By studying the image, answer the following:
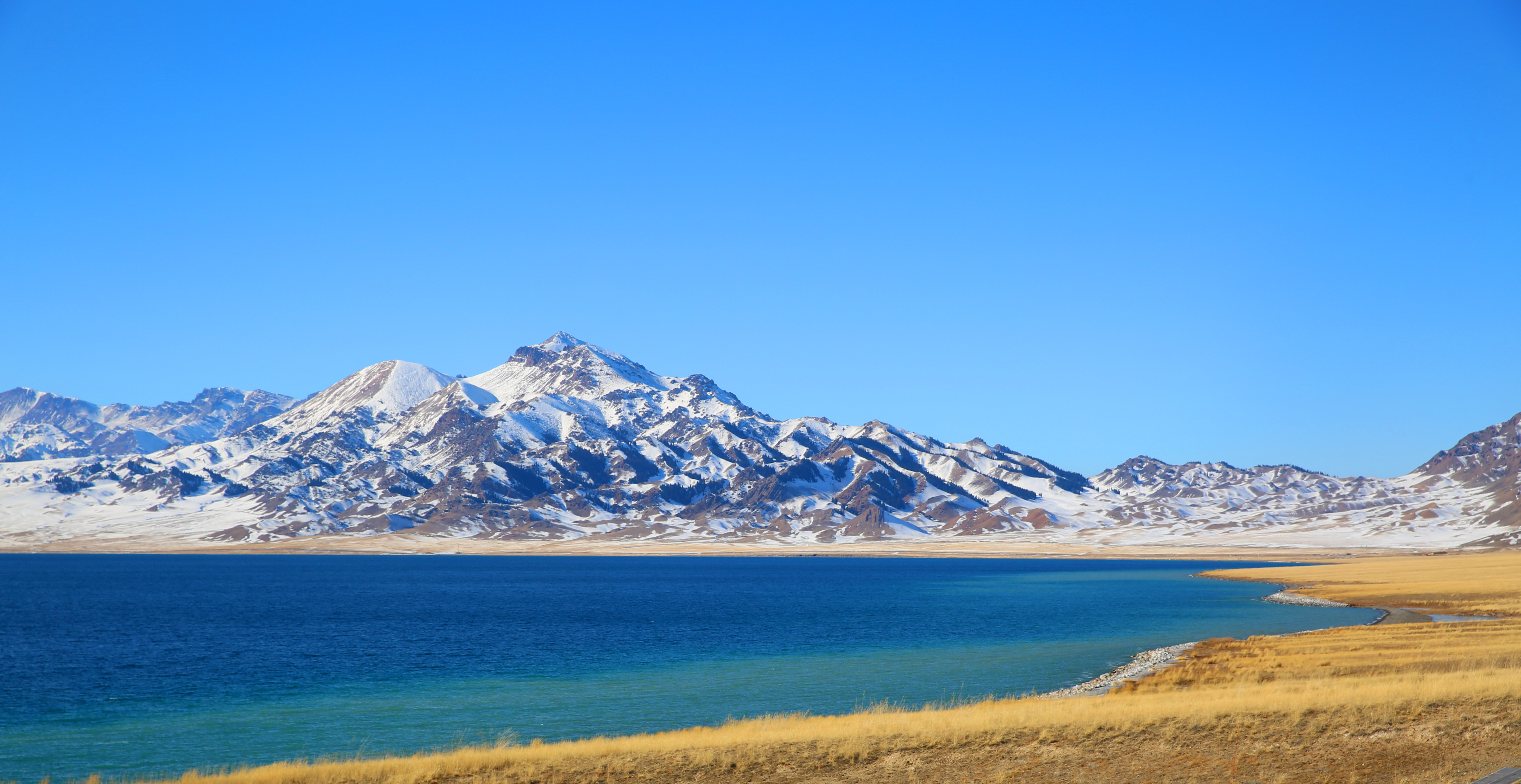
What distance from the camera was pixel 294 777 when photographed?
99.7 feet

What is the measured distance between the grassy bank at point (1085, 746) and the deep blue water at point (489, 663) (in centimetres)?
936

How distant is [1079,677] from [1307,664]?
1152 centimetres

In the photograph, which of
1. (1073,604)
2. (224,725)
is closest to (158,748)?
(224,725)

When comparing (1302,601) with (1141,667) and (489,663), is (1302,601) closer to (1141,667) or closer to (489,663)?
(1141,667)

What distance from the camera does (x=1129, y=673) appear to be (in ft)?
197

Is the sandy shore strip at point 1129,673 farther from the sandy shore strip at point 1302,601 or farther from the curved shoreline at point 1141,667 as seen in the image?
the sandy shore strip at point 1302,601

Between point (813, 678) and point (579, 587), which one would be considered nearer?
point (813, 678)

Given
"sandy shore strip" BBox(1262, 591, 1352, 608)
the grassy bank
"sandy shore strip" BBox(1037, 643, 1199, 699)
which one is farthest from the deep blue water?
the grassy bank

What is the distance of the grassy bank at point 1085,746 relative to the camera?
28828 millimetres

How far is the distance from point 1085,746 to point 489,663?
47.6 meters

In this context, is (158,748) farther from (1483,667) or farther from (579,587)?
(579,587)

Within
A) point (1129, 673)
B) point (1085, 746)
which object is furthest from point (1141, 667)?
point (1085, 746)

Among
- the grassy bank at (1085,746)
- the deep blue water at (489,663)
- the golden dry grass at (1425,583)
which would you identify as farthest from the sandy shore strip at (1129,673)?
the golden dry grass at (1425,583)

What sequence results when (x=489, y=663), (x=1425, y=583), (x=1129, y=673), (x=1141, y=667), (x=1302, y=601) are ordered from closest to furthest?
(x=1129, y=673), (x=1141, y=667), (x=489, y=663), (x=1302, y=601), (x=1425, y=583)
